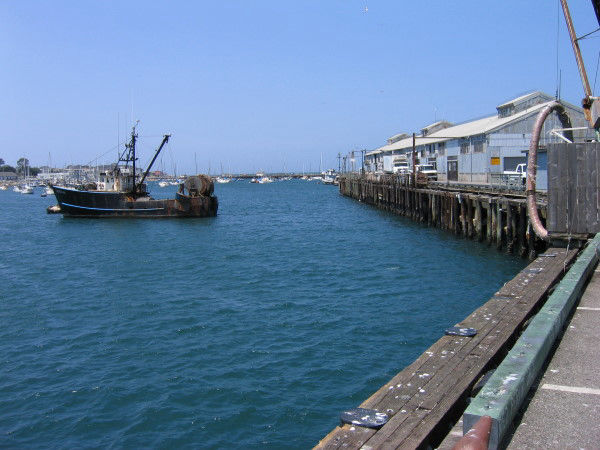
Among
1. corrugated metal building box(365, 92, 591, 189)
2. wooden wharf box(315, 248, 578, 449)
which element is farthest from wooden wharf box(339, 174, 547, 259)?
wooden wharf box(315, 248, 578, 449)

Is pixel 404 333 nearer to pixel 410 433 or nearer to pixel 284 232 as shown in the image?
pixel 410 433

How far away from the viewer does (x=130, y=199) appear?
151ft

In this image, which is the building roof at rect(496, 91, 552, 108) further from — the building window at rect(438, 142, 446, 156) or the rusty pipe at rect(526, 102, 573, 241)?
the rusty pipe at rect(526, 102, 573, 241)

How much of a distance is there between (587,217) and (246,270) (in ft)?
46.5

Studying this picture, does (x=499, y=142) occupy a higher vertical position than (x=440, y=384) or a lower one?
higher

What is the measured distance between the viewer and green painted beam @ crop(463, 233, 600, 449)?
3826 millimetres

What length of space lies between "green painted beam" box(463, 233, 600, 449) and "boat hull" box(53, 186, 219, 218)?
40262 mm

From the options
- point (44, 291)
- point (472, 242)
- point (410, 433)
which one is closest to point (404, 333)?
point (410, 433)

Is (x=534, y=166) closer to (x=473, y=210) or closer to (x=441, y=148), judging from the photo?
(x=473, y=210)

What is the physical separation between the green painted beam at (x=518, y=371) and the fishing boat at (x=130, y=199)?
133 ft

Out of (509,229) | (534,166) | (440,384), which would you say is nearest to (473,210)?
(509,229)

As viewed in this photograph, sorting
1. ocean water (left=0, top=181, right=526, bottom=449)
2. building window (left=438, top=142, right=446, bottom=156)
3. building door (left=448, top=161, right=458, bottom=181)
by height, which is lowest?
ocean water (left=0, top=181, right=526, bottom=449)

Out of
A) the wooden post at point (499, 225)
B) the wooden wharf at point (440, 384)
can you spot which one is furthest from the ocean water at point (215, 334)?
the wooden wharf at point (440, 384)

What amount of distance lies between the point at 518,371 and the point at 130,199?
4463 centimetres
